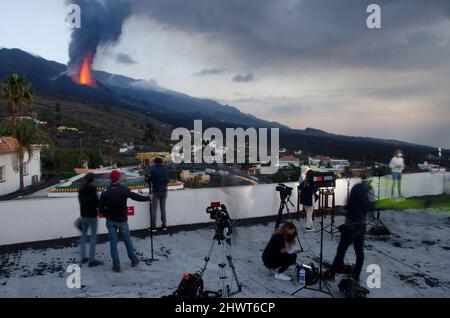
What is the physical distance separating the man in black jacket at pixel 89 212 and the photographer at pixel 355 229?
3321 millimetres

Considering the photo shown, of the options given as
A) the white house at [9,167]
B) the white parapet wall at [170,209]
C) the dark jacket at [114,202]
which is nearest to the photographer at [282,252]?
the dark jacket at [114,202]

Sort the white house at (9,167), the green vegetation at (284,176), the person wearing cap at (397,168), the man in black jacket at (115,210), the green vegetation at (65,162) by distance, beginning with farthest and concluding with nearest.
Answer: the green vegetation at (65,162), the white house at (9,167), the green vegetation at (284,176), the person wearing cap at (397,168), the man in black jacket at (115,210)

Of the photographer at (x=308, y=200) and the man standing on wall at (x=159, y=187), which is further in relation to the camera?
the photographer at (x=308, y=200)

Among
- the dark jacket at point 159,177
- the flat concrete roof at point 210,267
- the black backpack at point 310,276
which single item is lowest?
the flat concrete roof at point 210,267

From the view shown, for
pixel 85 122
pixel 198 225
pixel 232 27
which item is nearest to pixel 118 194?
pixel 198 225

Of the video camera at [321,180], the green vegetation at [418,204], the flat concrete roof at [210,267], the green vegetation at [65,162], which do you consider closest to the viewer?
the flat concrete roof at [210,267]

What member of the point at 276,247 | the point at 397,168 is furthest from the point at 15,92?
the point at 276,247

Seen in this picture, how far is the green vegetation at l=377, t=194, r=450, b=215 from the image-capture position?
9281 millimetres

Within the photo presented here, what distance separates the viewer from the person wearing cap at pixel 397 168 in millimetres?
8797

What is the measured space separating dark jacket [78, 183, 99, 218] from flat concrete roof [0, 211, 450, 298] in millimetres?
787

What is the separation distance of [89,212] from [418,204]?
28.4ft

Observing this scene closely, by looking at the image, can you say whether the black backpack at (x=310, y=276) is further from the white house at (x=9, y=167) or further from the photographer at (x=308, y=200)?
the white house at (x=9, y=167)
